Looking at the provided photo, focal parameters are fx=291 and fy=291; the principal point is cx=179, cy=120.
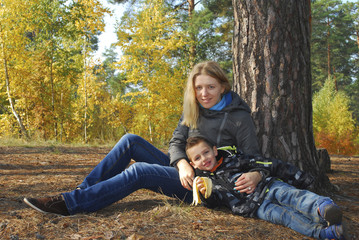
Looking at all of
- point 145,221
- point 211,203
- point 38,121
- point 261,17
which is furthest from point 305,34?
point 38,121

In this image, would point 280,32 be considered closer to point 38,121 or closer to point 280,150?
point 280,150

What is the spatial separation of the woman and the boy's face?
0.08 metres

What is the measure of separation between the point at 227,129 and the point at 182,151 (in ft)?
1.34

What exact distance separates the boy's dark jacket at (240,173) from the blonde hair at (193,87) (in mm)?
Result: 383

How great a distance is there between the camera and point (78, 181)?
324cm

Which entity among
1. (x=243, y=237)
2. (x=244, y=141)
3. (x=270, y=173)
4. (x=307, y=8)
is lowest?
(x=243, y=237)

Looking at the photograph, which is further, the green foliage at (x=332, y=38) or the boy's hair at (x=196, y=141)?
the green foliage at (x=332, y=38)

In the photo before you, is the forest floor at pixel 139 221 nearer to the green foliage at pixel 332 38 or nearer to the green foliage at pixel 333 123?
the green foliage at pixel 333 123

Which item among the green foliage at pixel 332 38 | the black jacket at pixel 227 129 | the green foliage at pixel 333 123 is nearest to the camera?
the black jacket at pixel 227 129

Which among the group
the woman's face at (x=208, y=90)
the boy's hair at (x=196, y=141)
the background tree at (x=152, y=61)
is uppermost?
the background tree at (x=152, y=61)

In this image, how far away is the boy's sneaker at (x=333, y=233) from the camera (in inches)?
67.9

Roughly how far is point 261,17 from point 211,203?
5.74ft

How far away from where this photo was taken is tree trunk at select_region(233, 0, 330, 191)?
2703 mm

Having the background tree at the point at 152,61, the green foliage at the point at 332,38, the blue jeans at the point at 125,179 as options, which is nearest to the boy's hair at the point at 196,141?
the blue jeans at the point at 125,179
